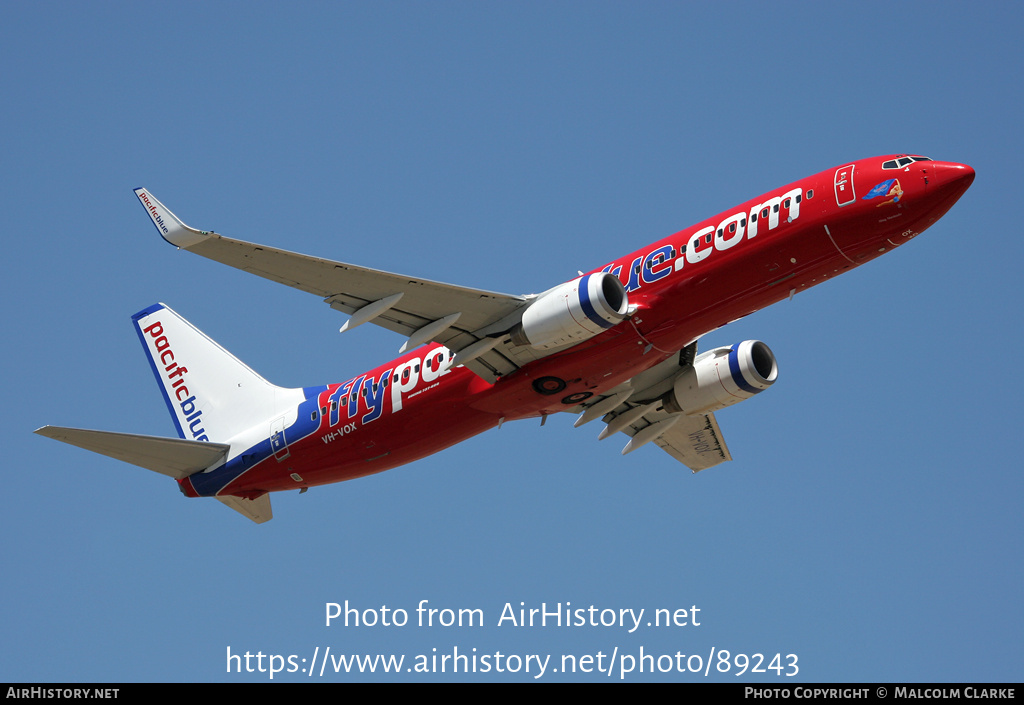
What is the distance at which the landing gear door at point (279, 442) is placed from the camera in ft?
138

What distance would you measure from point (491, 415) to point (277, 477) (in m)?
9.29

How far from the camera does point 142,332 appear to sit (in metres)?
49.7

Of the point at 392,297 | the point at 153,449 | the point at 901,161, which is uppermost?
the point at 901,161

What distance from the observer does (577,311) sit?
1358 inches

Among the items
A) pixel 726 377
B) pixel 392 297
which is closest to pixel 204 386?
pixel 392 297

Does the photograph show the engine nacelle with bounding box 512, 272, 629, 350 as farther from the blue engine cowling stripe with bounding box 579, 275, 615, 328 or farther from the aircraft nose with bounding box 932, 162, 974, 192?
the aircraft nose with bounding box 932, 162, 974, 192

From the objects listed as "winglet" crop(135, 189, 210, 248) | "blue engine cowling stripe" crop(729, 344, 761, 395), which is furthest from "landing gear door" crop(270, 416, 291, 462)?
"blue engine cowling stripe" crop(729, 344, 761, 395)

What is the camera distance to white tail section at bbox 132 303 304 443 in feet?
147

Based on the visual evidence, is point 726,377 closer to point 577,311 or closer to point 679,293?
point 679,293

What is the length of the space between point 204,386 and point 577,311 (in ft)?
66.0

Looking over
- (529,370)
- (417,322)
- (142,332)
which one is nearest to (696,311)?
(529,370)

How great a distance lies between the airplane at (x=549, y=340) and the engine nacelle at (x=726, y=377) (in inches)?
2.3

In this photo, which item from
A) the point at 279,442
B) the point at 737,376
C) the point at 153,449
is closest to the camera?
the point at 737,376

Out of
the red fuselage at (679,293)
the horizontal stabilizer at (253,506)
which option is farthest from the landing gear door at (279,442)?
the horizontal stabilizer at (253,506)
